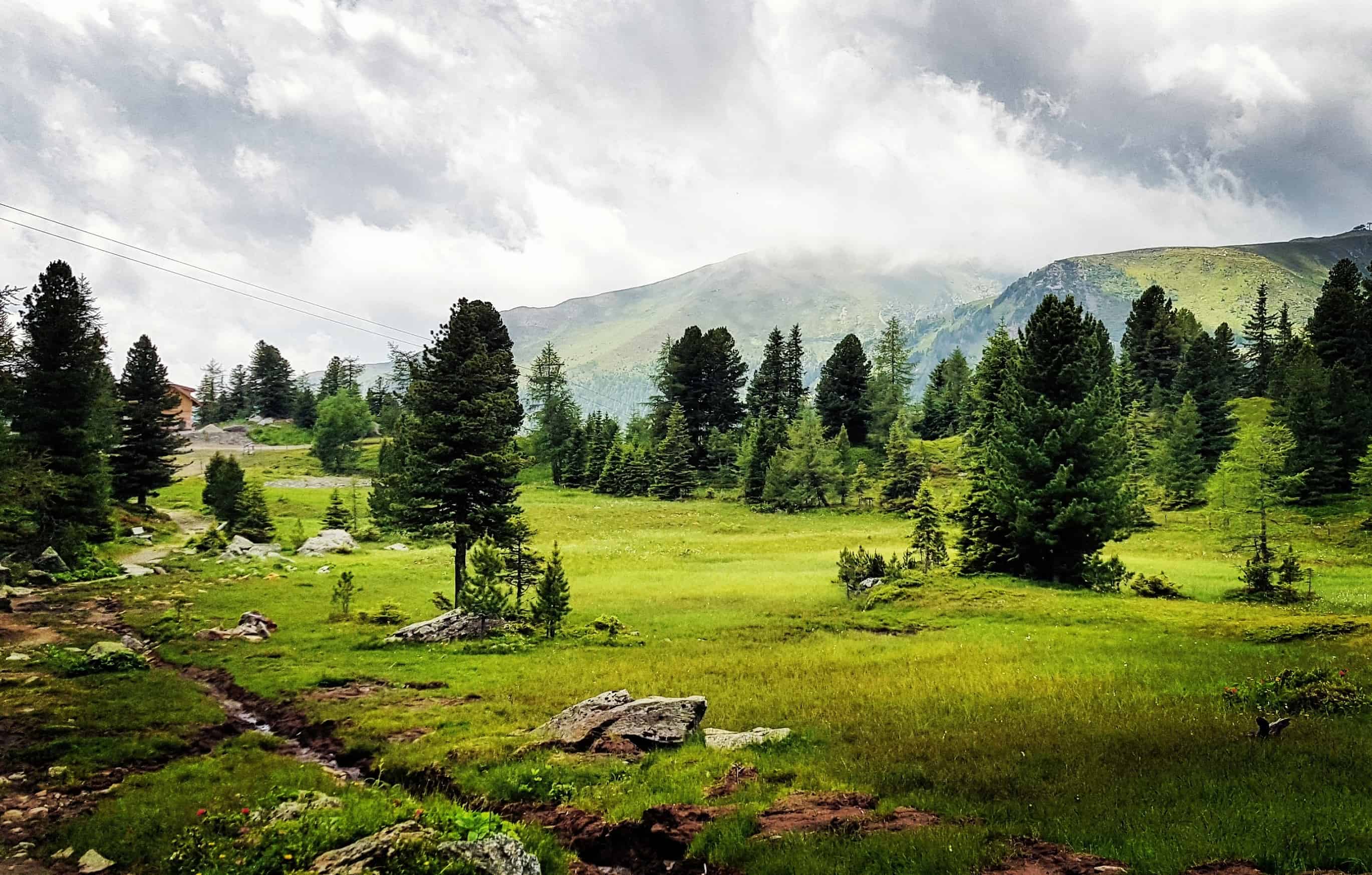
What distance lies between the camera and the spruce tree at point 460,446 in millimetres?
30094

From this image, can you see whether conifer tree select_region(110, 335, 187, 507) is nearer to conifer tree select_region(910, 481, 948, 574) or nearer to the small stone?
the small stone

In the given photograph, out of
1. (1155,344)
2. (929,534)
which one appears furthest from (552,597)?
(1155,344)

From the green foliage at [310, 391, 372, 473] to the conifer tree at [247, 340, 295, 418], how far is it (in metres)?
40.8

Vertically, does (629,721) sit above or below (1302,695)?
below

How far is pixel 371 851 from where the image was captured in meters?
7.80

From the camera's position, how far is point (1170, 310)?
4437 inches

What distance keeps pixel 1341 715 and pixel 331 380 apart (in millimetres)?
166830

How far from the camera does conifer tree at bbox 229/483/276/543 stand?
53344 millimetres

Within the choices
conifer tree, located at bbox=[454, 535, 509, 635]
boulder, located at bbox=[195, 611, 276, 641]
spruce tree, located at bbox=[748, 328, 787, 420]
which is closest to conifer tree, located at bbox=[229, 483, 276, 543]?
boulder, located at bbox=[195, 611, 276, 641]

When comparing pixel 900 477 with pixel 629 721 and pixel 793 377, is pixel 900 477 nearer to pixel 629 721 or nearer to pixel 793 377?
pixel 793 377

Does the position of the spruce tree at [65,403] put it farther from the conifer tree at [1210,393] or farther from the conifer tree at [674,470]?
the conifer tree at [1210,393]

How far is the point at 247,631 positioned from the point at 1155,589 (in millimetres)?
40017

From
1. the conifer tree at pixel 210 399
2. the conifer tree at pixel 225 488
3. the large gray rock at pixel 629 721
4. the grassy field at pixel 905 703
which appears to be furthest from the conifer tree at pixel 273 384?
the large gray rock at pixel 629 721

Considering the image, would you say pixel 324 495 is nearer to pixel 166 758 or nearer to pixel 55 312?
pixel 55 312
